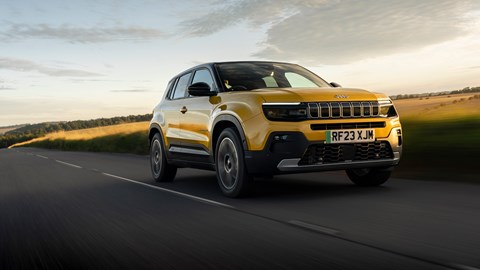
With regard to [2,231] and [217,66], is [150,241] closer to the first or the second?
[2,231]

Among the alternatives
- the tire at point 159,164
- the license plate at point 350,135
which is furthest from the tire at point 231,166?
the tire at point 159,164

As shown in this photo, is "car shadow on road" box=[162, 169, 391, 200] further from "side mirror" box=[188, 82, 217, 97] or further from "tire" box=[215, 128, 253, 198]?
"side mirror" box=[188, 82, 217, 97]

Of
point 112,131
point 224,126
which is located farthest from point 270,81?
point 112,131

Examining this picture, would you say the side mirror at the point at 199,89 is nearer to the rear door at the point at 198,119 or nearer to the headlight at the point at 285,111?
the rear door at the point at 198,119

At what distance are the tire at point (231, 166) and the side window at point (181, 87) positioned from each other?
1979 mm

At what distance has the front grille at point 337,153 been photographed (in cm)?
657

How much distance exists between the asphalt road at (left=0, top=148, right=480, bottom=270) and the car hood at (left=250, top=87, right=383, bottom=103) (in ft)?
3.94

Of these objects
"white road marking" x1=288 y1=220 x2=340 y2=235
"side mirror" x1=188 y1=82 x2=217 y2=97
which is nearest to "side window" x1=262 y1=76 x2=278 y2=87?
"side mirror" x1=188 y1=82 x2=217 y2=97

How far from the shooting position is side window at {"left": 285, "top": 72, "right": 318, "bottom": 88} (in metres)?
8.18

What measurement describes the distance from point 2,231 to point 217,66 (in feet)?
12.7

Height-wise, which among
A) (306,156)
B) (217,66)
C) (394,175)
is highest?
(217,66)

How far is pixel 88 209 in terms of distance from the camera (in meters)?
6.89

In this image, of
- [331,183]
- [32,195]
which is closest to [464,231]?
[331,183]

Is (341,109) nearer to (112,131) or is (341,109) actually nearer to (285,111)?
(285,111)
